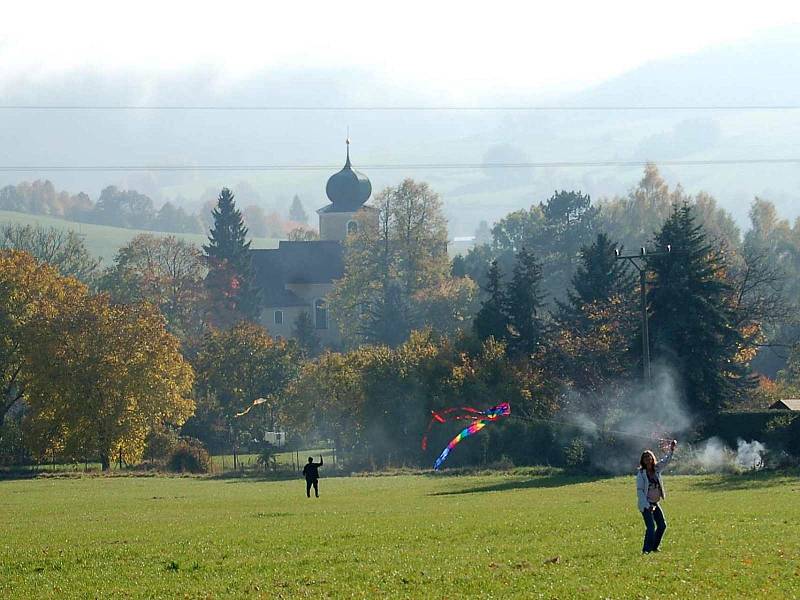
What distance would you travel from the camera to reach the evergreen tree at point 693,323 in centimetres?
6344

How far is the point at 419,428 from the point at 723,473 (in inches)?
1047

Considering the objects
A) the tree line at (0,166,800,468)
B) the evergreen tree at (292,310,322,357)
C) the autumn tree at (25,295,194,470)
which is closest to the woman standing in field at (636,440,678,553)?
the tree line at (0,166,800,468)

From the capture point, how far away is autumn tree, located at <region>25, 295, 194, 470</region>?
74562mm

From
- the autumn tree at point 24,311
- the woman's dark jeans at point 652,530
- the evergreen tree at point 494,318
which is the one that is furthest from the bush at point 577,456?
the woman's dark jeans at point 652,530

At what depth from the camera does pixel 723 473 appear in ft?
175

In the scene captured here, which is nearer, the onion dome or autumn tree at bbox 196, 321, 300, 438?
autumn tree at bbox 196, 321, 300, 438

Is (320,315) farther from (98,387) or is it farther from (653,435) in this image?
(653,435)

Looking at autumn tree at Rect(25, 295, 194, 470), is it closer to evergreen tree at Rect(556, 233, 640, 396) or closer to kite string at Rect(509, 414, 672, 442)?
kite string at Rect(509, 414, 672, 442)

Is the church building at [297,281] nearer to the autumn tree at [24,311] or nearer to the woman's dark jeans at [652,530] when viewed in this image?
the autumn tree at [24,311]

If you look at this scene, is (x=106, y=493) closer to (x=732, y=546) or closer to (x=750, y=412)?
(x=750, y=412)

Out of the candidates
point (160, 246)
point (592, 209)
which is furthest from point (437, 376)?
point (592, 209)

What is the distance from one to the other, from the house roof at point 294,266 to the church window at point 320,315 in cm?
184

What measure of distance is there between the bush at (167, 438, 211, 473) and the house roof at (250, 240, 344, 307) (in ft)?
266

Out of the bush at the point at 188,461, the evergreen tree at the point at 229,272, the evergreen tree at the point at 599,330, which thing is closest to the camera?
the evergreen tree at the point at 599,330
